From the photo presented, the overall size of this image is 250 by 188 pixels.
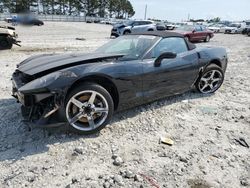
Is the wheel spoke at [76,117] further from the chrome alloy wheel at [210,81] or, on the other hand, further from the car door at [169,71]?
the chrome alloy wheel at [210,81]

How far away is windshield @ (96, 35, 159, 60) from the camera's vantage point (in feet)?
14.2

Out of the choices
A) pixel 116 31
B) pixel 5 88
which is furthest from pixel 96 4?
pixel 5 88

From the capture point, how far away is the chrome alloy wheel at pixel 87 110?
3.55 metres

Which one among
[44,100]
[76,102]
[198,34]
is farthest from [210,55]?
[198,34]

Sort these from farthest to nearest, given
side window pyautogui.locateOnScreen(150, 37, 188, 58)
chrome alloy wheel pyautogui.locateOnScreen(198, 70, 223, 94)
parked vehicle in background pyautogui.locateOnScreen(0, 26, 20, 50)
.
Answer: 1. parked vehicle in background pyautogui.locateOnScreen(0, 26, 20, 50)
2. chrome alloy wheel pyautogui.locateOnScreen(198, 70, 223, 94)
3. side window pyautogui.locateOnScreen(150, 37, 188, 58)

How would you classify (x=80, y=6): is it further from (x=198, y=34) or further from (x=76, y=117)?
(x=76, y=117)

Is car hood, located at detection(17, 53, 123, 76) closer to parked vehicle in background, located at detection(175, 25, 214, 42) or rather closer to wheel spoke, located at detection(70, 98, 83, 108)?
wheel spoke, located at detection(70, 98, 83, 108)

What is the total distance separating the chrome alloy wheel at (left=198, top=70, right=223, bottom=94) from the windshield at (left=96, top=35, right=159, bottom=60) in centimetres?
166

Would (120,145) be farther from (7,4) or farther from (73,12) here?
(73,12)

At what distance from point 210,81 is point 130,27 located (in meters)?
17.2

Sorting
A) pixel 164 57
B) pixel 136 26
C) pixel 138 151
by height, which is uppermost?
pixel 136 26

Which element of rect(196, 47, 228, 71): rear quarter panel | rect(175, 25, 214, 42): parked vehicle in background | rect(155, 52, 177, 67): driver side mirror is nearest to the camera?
rect(155, 52, 177, 67): driver side mirror

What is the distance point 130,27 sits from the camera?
22.0 metres

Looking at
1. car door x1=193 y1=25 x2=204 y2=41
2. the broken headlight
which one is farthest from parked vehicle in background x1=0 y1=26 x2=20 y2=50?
car door x1=193 y1=25 x2=204 y2=41
